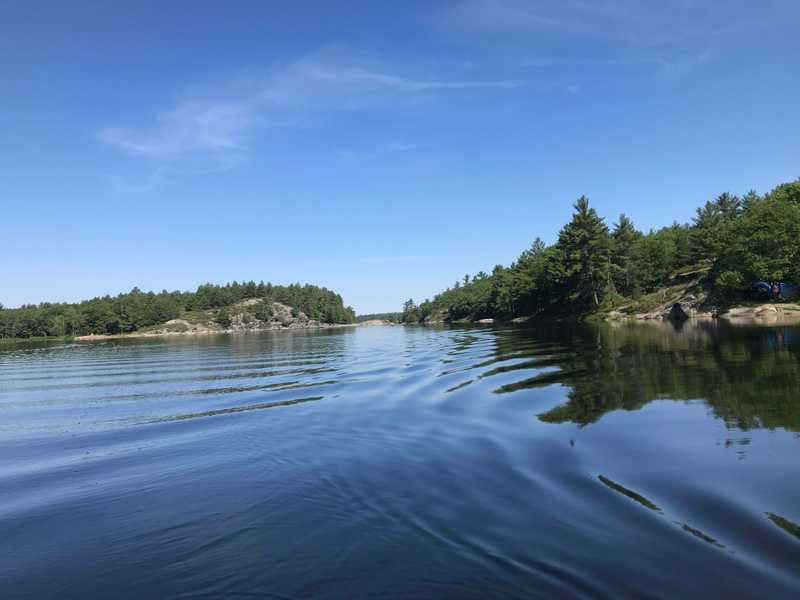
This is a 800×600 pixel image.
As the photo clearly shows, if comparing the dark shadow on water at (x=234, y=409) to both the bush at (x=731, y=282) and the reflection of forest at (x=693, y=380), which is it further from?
the bush at (x=731, y=282)

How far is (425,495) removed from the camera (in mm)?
9383

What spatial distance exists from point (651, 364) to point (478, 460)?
1934cm

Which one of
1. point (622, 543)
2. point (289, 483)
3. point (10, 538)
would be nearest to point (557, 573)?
point (622, 543)

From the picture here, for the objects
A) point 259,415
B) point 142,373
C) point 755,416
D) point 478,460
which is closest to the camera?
point 478,460

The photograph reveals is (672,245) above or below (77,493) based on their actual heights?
above

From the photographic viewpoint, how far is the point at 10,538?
28.5 ft

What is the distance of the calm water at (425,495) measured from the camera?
6312 millimetres

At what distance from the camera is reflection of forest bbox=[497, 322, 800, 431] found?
14703mm

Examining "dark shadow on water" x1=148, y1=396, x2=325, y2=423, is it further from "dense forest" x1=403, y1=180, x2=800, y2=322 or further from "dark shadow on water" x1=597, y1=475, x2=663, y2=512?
"dense forest" x1=403, y1=180, x2=800, y2=322

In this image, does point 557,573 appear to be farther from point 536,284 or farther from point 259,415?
point 536,284

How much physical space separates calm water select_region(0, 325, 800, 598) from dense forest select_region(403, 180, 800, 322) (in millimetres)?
68546

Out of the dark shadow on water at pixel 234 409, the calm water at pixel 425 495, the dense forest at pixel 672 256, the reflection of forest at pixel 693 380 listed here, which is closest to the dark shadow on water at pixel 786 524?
the calm water at pixel 425 495

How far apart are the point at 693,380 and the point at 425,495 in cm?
1628

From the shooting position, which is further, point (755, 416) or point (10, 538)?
point (755, 416)
